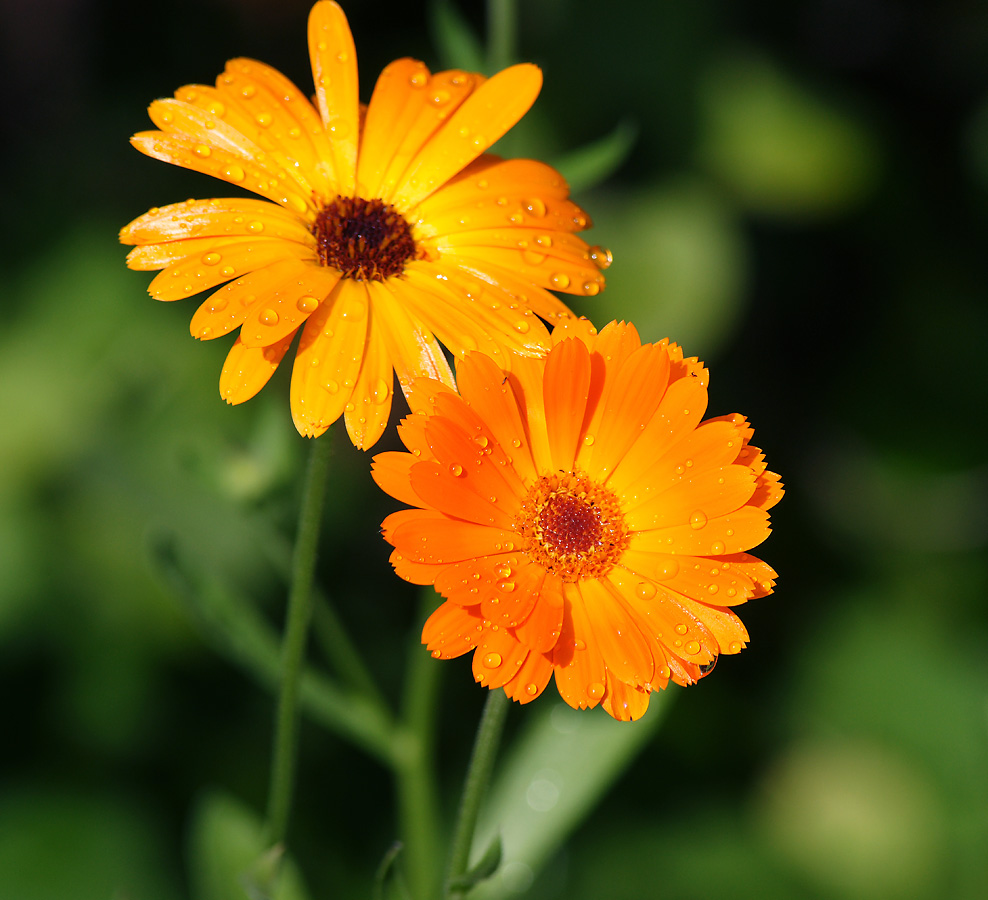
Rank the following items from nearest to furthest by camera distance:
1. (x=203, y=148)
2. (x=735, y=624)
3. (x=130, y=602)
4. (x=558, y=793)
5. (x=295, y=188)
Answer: (x=735, y=624) → (x=203, y=148) → (x=295, y=188) → (x=558, y=793) → (x=130, y=602)

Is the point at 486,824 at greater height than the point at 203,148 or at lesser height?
lesser

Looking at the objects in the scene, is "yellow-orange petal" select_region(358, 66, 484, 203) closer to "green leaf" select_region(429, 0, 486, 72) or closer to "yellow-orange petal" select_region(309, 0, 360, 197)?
"yellow-orange petal" select_region(309, 0, 360, 197)

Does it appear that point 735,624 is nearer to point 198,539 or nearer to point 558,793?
point 558,793

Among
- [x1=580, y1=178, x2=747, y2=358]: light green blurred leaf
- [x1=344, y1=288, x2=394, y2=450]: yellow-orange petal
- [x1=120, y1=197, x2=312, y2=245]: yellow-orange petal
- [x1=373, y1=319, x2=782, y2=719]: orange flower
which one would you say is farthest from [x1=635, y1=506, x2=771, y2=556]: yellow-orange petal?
[x1=580, y1=178, x2=747, y2=358]: light green blurred leaf

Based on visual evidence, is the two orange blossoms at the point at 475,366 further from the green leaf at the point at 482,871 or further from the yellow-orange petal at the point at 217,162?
the green leaf at the point at 482,871

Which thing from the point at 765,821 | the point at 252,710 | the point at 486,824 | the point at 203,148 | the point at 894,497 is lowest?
the point at 765,821

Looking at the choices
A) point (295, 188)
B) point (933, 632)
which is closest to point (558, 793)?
point (295, 188)

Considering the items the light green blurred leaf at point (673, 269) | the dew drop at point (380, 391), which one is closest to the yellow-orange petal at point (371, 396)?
the dew drop at point (380, 391)

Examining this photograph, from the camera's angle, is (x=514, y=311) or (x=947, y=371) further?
(x=947, y=371)
